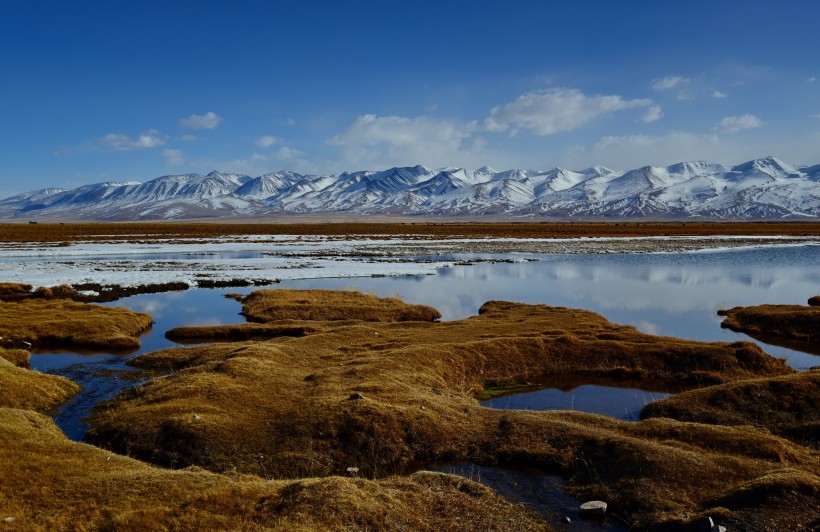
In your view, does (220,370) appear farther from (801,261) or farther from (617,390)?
(801,261)

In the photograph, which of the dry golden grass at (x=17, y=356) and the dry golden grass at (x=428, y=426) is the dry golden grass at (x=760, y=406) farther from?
the dry golden grass at (x=17, y=356)

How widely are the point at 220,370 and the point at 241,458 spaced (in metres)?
8.08

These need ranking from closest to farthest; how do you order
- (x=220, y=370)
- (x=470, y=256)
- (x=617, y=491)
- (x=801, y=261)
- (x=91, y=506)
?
(x=91, y=506), (x=617, y=491), (x=220, y=370), (x=801, y=261), (x=470, y=256)

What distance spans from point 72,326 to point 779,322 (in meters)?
49.8

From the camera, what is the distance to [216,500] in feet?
40.2

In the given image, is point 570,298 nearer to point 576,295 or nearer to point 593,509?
point 576,295

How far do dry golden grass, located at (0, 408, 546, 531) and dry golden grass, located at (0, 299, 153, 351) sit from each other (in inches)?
831

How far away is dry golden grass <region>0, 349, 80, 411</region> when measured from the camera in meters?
21.8

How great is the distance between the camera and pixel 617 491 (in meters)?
15.3

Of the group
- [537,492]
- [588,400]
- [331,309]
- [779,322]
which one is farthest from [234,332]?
[779,322]

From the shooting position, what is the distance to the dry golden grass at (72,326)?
1363 inches

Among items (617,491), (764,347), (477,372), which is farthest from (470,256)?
(617,491)

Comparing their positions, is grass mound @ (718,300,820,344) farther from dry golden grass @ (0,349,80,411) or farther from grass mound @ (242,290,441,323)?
dry golden grass @ (0,349,80,411)

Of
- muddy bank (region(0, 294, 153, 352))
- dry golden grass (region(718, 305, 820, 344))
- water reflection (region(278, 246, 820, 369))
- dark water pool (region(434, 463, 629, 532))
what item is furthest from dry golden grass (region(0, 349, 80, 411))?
dry golden grass (region(718, 305, 820, 344))
